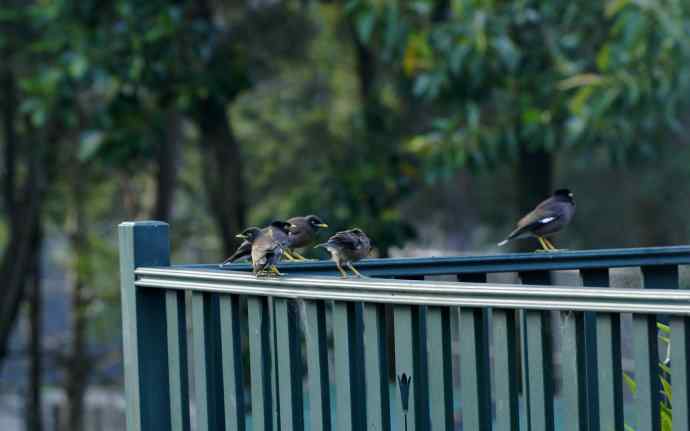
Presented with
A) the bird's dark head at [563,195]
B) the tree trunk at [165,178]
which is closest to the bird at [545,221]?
the bird's dark head at [563,195]

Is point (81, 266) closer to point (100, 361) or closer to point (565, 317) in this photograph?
point (100, 361)

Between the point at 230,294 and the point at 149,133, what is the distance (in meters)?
7.50

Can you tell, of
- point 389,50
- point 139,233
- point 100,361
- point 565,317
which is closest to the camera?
point 565,317

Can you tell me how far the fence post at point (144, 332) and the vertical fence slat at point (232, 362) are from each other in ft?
1.14

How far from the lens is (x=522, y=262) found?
174 inches

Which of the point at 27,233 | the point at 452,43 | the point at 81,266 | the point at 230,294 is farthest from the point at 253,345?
the point at 81,266

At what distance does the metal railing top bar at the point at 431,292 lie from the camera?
2.95m

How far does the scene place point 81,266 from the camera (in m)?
15.5

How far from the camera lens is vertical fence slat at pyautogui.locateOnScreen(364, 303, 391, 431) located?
3473 millimetres

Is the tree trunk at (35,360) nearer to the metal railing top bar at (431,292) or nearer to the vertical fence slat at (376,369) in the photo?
the metal railing top bar at (431,292)

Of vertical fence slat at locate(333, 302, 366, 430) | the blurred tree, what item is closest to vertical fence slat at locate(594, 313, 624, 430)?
vertical fence slat at locate(333, 302, 366, 430)

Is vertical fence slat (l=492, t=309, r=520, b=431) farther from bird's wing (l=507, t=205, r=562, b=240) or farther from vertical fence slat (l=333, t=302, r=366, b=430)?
bird's wing (l=507, t=205, r=562, b=240)

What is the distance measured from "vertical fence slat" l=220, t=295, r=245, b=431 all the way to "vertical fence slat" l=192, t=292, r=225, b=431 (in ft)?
0.16

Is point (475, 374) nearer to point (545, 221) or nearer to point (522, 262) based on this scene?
point (522, 262)
